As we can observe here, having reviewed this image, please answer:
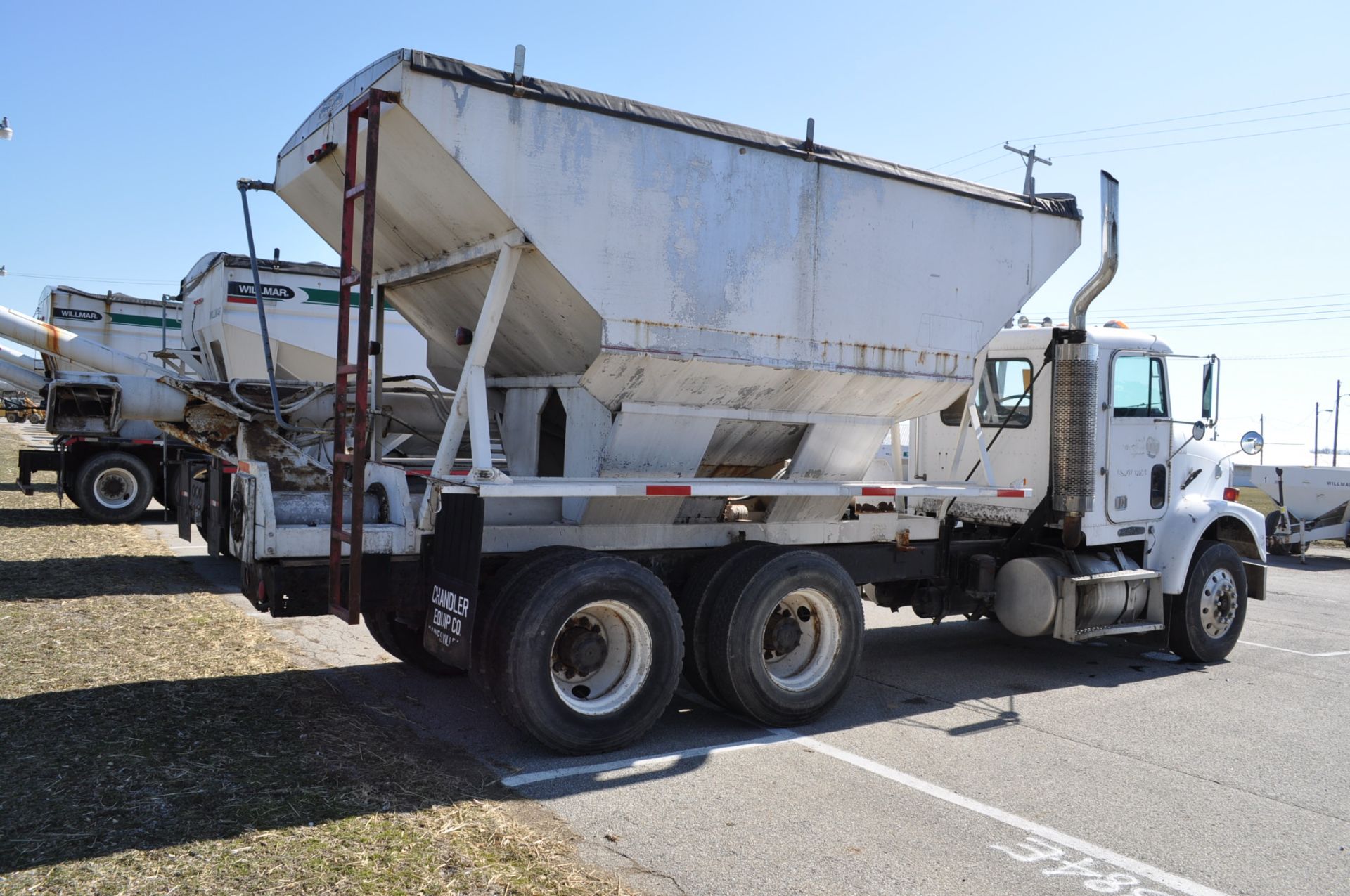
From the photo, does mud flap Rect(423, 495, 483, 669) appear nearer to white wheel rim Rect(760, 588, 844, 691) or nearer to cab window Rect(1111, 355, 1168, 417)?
white wheel rim Rect(760, 588, 844, 691)

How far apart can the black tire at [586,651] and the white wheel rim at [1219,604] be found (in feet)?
16.6

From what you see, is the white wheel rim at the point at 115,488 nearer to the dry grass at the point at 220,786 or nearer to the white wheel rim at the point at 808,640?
the dry grass at the point at 220,786

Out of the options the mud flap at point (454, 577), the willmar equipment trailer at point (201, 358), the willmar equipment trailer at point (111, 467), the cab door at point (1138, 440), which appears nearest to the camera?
the mud flap at point (454, 577)

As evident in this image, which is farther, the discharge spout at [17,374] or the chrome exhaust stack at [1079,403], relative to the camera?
the discharge spout at [17,374]

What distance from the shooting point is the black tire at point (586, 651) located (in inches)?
211

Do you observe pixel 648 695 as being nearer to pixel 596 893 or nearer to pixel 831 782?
pixel 831 782

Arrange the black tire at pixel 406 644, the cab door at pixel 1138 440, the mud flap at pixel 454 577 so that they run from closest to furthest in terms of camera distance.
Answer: the mud flap at pixel 454 577 → the black tire at pixel 406 644 → the cab door at pixel 1138 440

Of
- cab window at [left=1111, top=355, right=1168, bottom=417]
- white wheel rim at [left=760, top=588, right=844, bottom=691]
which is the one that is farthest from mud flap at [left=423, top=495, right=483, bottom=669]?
cab window at [left=1111, top=355, right=1168, bottom=417]

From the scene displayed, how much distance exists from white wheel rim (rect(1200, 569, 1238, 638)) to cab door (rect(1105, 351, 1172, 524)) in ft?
2.47

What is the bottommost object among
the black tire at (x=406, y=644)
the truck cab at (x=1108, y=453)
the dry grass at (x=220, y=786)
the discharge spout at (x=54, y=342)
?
the dry grass at (x=220, y=786)

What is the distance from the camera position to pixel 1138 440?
831 centimetres

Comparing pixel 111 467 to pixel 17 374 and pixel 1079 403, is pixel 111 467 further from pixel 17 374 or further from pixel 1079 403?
pixel 1079 403

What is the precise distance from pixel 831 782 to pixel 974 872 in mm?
1132

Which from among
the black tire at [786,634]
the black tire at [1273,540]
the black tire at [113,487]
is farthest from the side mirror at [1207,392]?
the black tire at [113,487]
